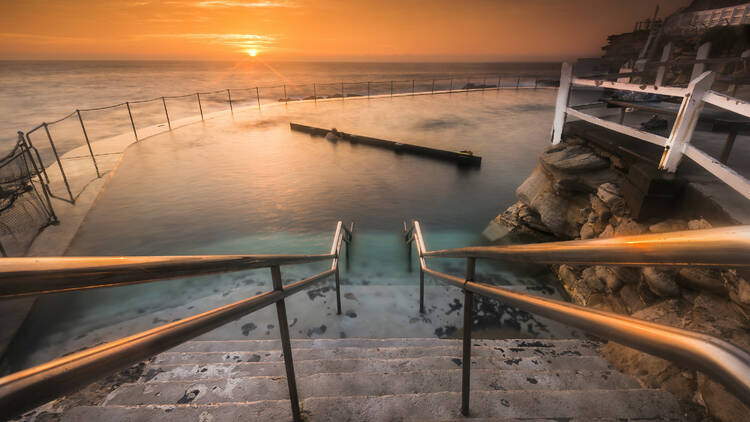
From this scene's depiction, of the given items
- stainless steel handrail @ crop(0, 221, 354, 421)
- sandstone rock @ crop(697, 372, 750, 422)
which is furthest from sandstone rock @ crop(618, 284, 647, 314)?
stainless steel handrail @ crop(0, 221, 354, 421)

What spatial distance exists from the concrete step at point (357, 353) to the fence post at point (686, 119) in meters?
2.50

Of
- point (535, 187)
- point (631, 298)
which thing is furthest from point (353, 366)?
point (535, 187)

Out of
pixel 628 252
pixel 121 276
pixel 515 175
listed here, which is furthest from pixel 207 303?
pixel 515 175

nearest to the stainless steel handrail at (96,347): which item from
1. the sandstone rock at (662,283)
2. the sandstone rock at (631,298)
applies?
the sandstone rock at (662,283)

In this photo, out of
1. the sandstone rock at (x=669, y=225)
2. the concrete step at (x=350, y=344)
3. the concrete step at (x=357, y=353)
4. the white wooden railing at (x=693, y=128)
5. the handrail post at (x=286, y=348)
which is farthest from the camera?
the sandstone rock at (x=669, y=225)

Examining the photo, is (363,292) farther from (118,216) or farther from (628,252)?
(118,216)

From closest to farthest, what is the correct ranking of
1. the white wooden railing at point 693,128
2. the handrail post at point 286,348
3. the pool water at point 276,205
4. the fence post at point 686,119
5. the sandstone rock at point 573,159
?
the handrail post at point 286,348 → the white wooden railing at point 693,128 → the fence post at point 686,119 → the pool water at point 276,205 → the sandstone rock at point 573,159

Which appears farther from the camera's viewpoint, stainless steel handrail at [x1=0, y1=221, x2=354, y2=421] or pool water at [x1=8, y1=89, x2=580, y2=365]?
pool water at [x1=8, y1=89, x2=580, y2=365]

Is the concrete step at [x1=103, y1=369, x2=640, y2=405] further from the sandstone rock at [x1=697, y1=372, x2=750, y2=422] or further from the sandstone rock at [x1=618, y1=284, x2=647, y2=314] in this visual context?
the sandstone rock at [x1=618, y1=284, x2=647, y2=314]

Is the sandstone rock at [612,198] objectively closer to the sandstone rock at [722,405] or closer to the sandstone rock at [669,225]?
the sandstone rock at [669,225]

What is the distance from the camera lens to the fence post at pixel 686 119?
349 centimetres

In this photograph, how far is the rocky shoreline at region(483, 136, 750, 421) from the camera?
2.41 metres

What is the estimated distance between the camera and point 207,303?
485cm

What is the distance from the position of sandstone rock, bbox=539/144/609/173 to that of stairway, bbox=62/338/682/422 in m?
3.65
